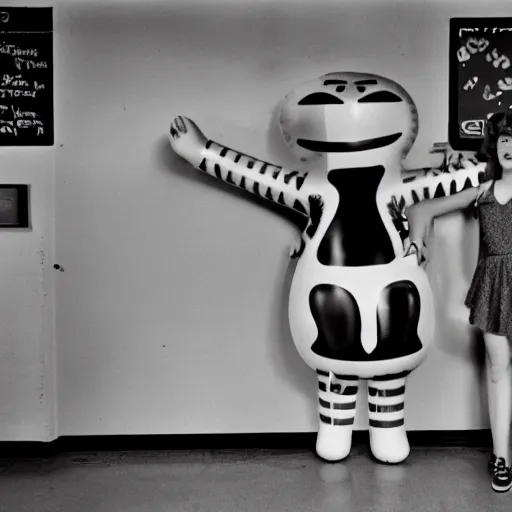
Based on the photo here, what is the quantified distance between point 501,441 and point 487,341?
1.12 ft

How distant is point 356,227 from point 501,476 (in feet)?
3.16

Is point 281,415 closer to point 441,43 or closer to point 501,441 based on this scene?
point 501,441

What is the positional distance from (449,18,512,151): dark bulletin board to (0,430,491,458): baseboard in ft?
3.90

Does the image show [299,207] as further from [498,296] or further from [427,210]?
[498,296]

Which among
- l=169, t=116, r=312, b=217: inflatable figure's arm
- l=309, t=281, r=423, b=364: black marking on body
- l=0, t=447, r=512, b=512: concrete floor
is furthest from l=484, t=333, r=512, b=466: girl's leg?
l=169, t=116, r=312, b=217: inflatable figure's arm

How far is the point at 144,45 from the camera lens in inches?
91.2

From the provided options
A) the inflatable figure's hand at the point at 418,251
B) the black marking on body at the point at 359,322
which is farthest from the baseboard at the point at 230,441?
the inflatable figure's hand at the point at 418,251

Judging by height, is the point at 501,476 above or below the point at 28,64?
below

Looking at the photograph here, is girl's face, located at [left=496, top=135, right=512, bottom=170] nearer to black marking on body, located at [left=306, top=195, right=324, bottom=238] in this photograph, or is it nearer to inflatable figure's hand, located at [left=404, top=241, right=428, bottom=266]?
inflatable figure's hand, located at [left=404, top=241, right=428, bottom=266]

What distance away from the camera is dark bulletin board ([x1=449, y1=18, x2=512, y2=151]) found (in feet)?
7.54

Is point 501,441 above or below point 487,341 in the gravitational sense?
below

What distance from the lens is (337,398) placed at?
7.07 ft

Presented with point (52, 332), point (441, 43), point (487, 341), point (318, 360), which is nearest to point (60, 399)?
point (52, 332)

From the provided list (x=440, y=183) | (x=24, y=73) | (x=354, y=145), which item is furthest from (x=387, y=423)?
(x=24, y=73)
